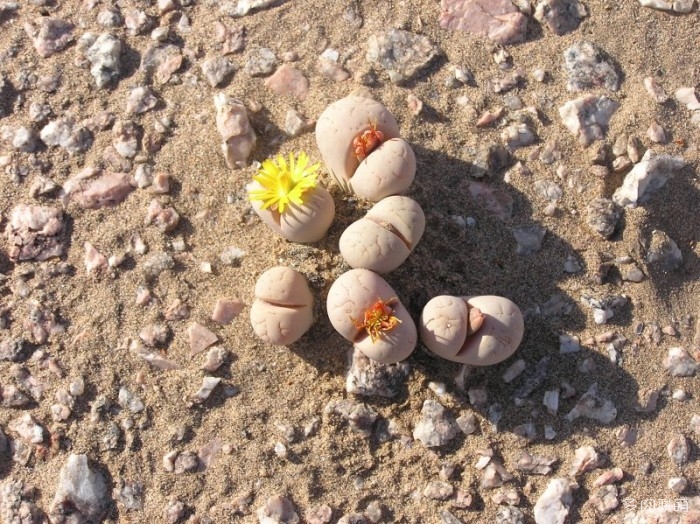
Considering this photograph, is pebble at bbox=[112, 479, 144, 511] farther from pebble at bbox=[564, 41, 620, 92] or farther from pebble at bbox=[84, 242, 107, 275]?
pebble at bbox=[564, 41, 620, 92]

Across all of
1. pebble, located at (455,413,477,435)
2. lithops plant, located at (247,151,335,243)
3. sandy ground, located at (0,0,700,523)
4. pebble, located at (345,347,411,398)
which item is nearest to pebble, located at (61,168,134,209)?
sandy ground, located at (0,0,700,523)

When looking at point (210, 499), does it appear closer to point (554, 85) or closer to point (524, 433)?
point (524, 433)

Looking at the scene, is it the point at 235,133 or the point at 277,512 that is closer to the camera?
the point at 277,512

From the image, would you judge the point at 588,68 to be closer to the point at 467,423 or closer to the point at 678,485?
the point at 467,423

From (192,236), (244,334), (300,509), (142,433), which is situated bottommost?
(300,509)

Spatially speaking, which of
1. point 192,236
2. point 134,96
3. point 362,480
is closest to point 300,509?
point 362,480

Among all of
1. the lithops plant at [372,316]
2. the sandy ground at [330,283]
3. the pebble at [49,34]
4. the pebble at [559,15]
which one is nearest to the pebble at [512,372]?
the sandy ground at [330,283]

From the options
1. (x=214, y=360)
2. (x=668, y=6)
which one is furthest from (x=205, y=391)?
(x=668, y=6)
